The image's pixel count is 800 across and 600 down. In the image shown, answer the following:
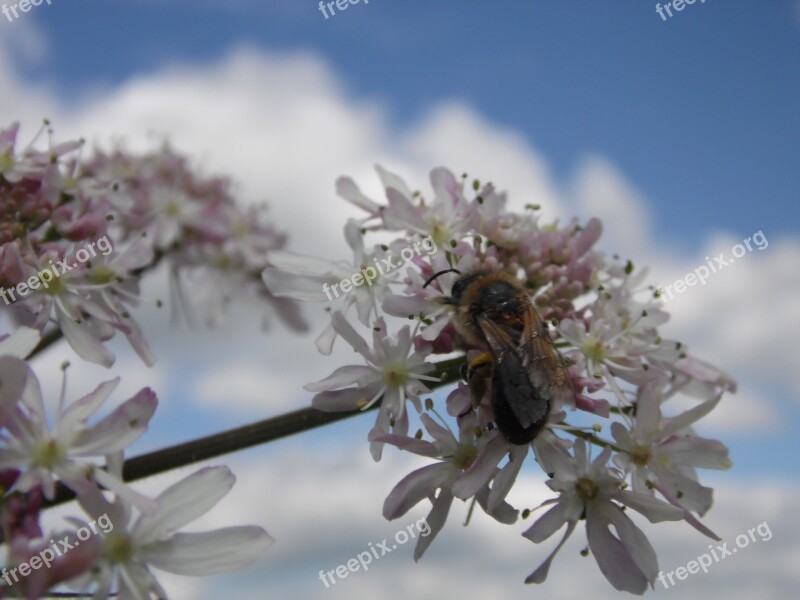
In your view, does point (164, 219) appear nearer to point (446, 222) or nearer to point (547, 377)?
point (446, 222)

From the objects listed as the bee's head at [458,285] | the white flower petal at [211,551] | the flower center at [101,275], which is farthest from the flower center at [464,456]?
the flower center at [101,275]

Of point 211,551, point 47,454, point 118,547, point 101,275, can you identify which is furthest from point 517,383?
point 101,275

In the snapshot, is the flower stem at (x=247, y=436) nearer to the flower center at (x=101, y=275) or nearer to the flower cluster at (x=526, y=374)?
the flower cluster at (x=526, y=374)

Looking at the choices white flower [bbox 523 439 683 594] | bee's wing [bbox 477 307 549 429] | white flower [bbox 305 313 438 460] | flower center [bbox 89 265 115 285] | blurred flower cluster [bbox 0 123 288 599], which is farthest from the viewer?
flower center [bbox 89 265 115 285]

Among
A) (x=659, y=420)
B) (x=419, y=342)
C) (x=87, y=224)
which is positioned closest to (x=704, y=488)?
(x=659, y=420)

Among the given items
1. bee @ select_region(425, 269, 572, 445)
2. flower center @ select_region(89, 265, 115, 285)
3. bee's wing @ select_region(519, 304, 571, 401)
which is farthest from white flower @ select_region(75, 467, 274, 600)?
flower center @ select_region(89, 265, 115, 285)

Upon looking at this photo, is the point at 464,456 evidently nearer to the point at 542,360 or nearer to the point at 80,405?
the point at 542,360

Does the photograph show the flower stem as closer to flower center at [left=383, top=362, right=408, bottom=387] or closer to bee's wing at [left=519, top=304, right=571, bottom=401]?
flower center at [left=383, top=362, right=408, bottom=387]

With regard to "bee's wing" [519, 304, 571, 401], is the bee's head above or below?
above
